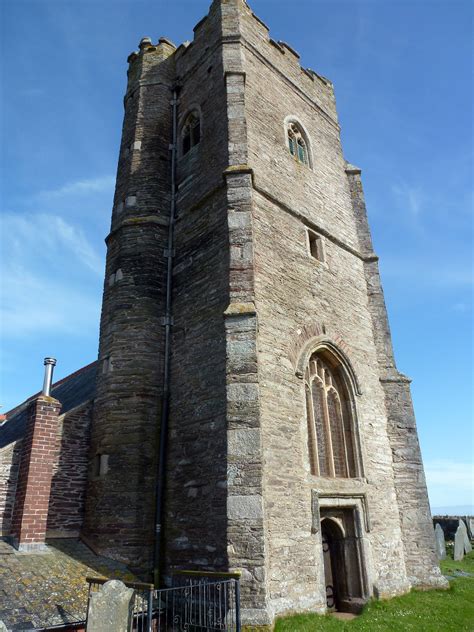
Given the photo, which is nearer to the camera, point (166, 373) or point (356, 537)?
point (356, 537)

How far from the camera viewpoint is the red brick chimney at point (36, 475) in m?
8.53

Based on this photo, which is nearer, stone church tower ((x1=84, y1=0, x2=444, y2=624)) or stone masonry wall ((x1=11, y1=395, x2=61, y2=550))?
stone church tower ((x1=84, y1=0, x2=444, y2=624))

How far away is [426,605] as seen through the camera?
9.42m

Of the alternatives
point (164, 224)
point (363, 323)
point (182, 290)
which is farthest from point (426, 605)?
point (164, 224)

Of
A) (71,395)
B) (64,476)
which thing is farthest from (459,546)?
(71,395)

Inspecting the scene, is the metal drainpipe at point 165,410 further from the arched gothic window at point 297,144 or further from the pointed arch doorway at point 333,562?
the arched gothic window at point 297,144

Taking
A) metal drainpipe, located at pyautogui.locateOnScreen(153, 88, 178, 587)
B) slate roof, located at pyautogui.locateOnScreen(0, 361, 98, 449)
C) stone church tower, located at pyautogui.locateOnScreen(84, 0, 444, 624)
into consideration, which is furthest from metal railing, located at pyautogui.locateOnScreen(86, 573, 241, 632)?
slate roof, located at pyautogui.locateOnScreen(0, 361, 98, 449)

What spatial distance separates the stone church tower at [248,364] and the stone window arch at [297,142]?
3.8 inches

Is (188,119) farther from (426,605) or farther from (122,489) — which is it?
(426,605)

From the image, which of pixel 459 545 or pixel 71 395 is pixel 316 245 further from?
pixel 459 545

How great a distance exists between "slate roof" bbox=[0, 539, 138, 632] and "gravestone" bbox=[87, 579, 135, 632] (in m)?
1.20

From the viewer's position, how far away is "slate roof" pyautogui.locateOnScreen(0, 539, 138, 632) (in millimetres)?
6609

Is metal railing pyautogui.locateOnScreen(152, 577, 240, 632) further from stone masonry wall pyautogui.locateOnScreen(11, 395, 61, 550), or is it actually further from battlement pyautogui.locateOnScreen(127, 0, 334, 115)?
battlement pyautogui.locateOnScreen(127, 0, 334, 115)

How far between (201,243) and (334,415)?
505 cm
